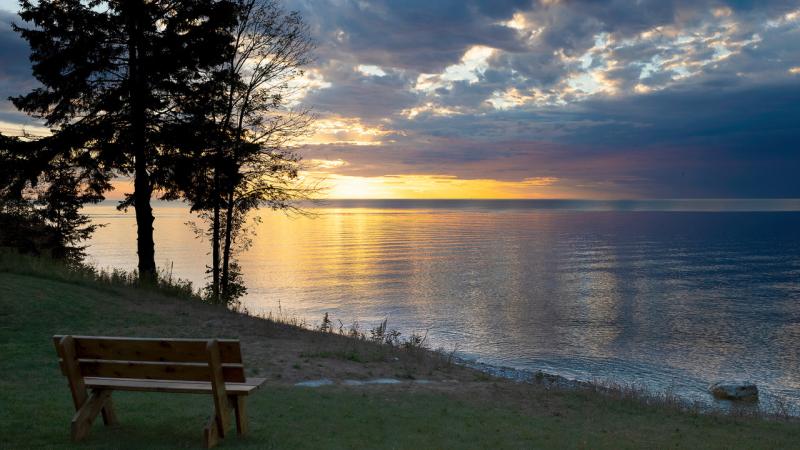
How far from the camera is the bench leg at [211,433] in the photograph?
6.48 m

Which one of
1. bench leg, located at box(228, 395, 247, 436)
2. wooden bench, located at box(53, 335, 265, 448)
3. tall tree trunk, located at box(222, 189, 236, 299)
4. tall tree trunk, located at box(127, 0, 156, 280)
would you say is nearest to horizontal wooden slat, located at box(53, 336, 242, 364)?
wooden bench, located at box(53, 335, 265, 448)

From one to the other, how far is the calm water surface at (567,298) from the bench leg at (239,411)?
47.0ft

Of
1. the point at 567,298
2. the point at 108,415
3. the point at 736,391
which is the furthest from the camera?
the point at 567,298

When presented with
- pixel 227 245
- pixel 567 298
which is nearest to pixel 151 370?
pixel 227 245

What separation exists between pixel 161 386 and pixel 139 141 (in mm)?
17657

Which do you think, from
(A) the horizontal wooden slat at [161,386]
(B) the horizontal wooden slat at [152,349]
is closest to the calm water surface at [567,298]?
(A) the horizontal wooden slat at [161,386]

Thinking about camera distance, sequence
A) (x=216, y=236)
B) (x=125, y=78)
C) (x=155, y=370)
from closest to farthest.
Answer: (x=155, y=370)
(x=125, y=78)
(x=216, y=236)

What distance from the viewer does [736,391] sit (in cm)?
1631

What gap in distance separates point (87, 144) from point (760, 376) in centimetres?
2482

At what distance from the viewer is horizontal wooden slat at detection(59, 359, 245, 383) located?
6547mm

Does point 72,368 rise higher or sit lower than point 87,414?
higher

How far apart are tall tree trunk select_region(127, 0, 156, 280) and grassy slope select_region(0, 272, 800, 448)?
981 centimetres

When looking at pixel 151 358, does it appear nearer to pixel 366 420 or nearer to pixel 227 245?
pixel 366 420

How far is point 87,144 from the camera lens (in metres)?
21.6
